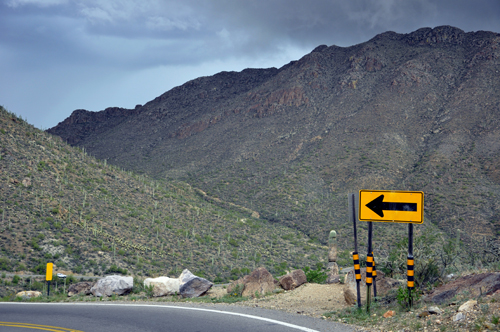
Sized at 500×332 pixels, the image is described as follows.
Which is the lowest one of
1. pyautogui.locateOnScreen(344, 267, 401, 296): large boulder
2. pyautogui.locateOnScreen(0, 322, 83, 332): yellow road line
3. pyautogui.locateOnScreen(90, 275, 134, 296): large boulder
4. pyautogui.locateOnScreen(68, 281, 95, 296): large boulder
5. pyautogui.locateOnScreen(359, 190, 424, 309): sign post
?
pyautogui.locateOnScreen(68, 281, 95, 296): large boulder

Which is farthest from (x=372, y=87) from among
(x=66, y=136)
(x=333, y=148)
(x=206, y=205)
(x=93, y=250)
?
(x=66, y=136)

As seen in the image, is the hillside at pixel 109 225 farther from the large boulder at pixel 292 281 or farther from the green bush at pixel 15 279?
the large boulder at pixel 292 281

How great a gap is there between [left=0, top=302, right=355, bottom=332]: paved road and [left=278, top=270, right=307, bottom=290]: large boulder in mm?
2529

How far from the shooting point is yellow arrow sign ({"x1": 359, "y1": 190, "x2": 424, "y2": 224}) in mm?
7914

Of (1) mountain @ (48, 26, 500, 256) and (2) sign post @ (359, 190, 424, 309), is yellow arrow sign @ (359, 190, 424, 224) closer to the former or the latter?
(2) sign post @ (359, 190, 424, 309)

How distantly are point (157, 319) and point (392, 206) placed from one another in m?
5.85

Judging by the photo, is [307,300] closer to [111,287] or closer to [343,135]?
[111,287]

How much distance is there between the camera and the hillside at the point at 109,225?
23.2m

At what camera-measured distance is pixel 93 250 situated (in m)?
24.3

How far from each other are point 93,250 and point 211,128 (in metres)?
46.4

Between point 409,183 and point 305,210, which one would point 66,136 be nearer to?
point 305,210

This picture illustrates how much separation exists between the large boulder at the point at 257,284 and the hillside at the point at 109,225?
42.6 ft

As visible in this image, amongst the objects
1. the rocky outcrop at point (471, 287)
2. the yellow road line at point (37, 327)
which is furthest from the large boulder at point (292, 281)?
the yellow road line at point (37, 327)

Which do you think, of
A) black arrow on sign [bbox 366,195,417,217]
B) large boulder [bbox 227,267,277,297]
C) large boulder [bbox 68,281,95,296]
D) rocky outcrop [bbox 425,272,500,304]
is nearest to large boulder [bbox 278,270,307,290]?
large boulder [bbox 227,267,277,297]
